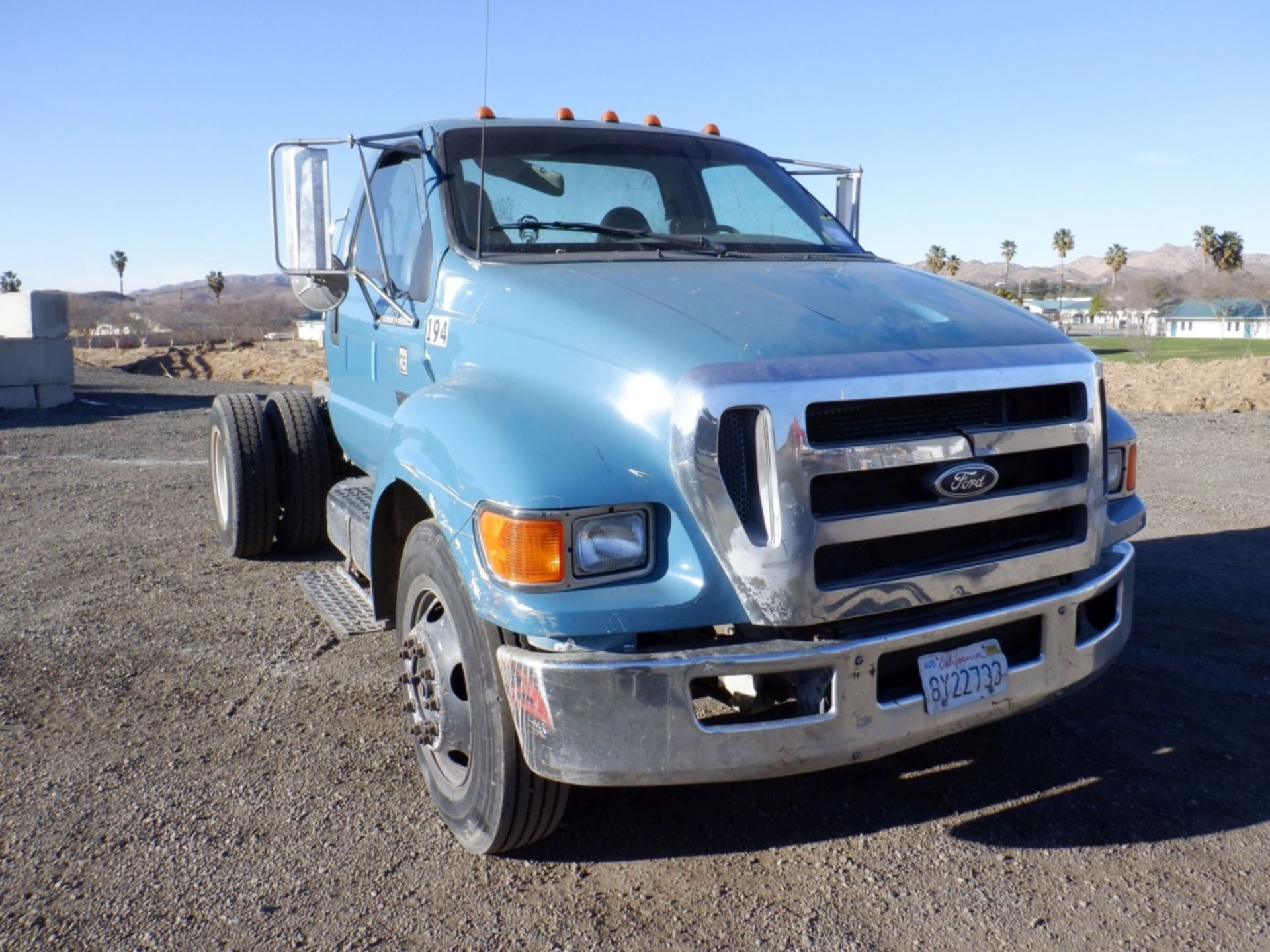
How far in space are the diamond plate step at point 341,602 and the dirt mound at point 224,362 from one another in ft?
76.9

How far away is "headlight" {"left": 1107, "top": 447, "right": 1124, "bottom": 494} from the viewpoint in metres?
3.57

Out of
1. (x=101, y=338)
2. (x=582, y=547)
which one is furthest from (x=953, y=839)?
(x=101, y=338)

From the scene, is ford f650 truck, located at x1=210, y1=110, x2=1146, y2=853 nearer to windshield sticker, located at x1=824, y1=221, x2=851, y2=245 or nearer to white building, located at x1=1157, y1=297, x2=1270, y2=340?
windshield sticker, located at x1=824, y1=221, x2=851, y2=245

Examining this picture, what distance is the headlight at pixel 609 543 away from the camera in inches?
105

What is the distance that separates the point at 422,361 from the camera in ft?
13.3

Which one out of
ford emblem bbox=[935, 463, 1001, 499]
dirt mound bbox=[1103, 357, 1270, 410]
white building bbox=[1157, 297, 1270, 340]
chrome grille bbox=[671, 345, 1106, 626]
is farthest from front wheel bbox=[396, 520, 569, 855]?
white building bbox=[1157, 297, 1270, 340]

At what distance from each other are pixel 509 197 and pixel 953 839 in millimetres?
2826

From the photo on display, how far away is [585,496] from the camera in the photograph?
8.77 ft

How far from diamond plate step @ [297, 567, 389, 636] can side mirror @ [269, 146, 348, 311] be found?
1.46 meters

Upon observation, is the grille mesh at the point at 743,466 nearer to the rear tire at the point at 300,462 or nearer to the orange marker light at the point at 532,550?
the orange marker light at the point at 532,550

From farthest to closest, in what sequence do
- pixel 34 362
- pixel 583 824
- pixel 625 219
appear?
pixel 34 362 → pixel 625 219 → pixel 583 824

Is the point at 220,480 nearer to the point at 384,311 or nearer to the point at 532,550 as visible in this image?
the point at 384,311

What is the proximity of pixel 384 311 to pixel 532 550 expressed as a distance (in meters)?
2.21

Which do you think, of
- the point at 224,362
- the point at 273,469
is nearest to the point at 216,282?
the point at 224,362
